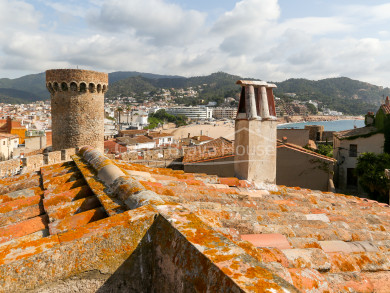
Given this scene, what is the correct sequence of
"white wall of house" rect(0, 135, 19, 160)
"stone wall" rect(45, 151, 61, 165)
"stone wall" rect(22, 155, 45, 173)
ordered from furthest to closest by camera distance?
"white wall of house" rect(0, 135, 19, 160) → "stone wall" rect(45, 151, 61, 165) → "stone wall" rect(22, 155, 45, 173)

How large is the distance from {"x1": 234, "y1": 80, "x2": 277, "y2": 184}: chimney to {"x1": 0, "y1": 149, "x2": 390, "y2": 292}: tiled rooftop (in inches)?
88.1

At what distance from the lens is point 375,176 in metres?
17.7

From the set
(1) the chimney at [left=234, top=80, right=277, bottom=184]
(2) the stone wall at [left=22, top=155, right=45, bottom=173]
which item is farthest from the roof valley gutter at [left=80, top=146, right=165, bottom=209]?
(2) the stone wall at [left=22, top=155, right=45, bottom=173]

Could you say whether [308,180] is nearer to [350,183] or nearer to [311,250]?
[350,183]

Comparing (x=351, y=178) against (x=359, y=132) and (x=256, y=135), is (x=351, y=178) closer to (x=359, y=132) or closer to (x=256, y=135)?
(x=359, y=132)

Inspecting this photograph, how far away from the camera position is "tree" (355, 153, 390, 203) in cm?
1747

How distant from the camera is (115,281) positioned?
195 cm

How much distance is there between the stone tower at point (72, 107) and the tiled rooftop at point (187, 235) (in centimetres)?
1179

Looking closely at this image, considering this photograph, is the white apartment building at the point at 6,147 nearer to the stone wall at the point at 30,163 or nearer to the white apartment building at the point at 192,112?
the stone wall at the point at 30,163

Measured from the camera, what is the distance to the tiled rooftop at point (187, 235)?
5.72ft

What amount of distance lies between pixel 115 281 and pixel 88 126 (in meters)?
15.6

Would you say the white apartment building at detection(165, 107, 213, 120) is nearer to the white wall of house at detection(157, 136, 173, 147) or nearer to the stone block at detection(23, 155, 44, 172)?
the white wall of house at detection(157, 136, 173, 147)

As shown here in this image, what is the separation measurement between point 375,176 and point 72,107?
18.2m

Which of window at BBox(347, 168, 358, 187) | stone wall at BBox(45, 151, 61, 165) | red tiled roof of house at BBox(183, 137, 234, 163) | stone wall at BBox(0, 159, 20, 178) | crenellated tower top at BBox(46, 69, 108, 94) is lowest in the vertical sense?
window at BBox(347, 168, 358, 187)
